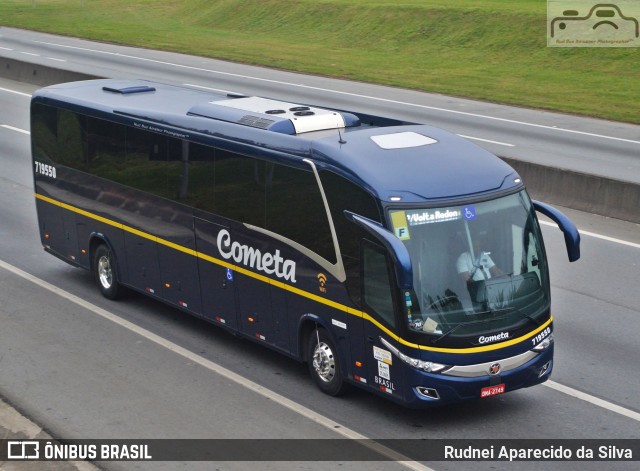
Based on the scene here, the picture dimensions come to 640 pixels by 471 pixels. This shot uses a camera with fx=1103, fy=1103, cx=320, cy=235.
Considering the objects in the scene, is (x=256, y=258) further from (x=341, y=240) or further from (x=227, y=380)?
(x=341, y=240)

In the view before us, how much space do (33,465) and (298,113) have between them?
5.20 meters

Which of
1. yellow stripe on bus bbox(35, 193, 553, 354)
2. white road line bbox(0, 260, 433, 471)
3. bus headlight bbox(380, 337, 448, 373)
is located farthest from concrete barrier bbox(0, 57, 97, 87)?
bus headlight bbox(380, 337, 448, 373)

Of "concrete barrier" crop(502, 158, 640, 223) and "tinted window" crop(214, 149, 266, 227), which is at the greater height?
"tinted window" crop(214, 149, 266, 227)

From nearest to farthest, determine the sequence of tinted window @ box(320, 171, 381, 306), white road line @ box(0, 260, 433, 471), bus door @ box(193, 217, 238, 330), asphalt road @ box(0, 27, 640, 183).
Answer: white road line @ box(0, 260, 433, 471) < tinted window @ box(320, 171, 381, 306) < bus door @ box(193, 217, 238, 330) < asphalt road @ box(0, 27, 640, 183)

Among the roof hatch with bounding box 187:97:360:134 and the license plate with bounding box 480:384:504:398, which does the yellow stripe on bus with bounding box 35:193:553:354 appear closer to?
the license plate with bounding box 480:384:504:398

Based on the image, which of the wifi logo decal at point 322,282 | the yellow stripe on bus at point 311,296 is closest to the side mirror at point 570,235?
the yellow stripe on bus at point 311,296

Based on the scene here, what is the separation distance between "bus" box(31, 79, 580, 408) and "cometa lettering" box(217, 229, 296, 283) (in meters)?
0.02

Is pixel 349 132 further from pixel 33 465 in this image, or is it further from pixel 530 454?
pixel 33 465

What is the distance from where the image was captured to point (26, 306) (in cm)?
1536

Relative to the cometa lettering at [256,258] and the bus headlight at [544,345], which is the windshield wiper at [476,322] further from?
the cometa lettering at [256,258]

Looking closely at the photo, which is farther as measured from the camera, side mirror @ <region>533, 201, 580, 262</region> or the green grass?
the green grass

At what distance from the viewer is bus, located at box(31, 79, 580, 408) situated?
1067 centimetres

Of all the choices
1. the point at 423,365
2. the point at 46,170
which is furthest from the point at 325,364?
the point at 46,170

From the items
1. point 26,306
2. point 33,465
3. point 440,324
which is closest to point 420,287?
point 440,324
